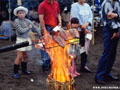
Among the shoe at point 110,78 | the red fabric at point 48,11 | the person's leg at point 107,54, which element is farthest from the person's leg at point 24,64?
the shoe at point 110,78

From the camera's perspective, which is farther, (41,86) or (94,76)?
(94,76)

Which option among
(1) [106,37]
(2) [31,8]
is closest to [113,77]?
(1) [106,37]

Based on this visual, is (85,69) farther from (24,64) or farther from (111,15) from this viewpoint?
→ (111,15)

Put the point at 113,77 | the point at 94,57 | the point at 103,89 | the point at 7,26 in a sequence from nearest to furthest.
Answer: the point at 103,89 < the point at 113,77 < the point at 94,57 < the point at 7,26

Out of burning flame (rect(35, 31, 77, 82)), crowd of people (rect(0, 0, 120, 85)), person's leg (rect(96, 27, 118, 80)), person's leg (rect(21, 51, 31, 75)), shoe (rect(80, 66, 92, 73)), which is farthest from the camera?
shoe (rect(80, 66, 92, 73))

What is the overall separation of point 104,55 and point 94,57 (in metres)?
2.27

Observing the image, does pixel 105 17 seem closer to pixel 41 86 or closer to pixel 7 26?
pixel 41 86

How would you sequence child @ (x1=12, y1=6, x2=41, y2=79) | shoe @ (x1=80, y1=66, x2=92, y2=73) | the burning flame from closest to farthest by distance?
1. the burning flame
2. child @ (x1=12, y1=6, x2=41, y2=79)
3. shoe @ (x1=80, y1=66, x2=92, y2=73)

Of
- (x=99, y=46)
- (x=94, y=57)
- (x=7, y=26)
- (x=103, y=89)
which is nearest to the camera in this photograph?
(x=103, y=89)

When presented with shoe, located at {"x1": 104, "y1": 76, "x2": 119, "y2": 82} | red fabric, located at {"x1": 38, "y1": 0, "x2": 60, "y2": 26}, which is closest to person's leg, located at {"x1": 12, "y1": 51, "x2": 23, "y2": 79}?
red fabric, located at {"x1": 38, "y1": 0, "x2": 60, "y2": 26}

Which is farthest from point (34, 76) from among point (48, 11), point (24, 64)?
point (48, 11)

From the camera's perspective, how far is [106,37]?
16.8 feet

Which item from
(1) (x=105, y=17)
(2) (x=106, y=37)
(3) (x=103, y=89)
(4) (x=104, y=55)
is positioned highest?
(1) (x=105, y=17)

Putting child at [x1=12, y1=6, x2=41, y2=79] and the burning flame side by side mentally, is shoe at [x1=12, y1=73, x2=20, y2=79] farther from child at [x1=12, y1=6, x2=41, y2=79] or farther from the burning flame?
the burning flame
